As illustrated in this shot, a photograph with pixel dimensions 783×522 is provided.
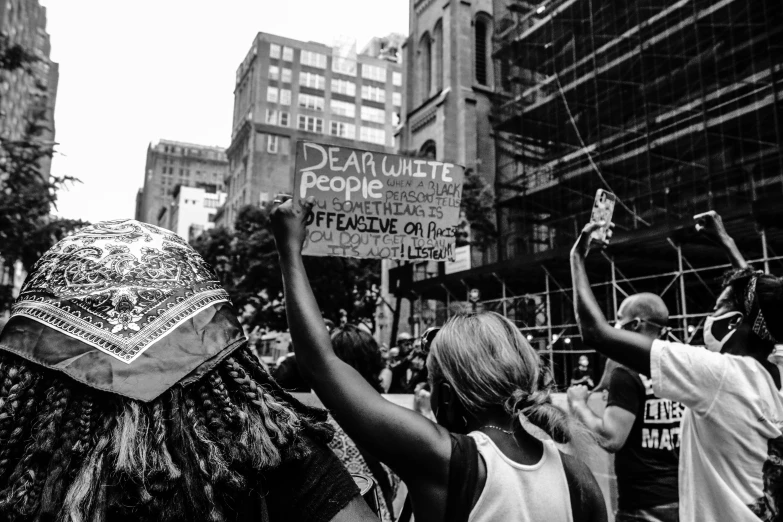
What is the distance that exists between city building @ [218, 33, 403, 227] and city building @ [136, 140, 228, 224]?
151 ft

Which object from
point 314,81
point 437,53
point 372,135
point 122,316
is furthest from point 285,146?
point 122,316

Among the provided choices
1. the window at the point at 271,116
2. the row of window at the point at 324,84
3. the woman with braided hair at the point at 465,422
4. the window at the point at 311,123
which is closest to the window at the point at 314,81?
the row of window at the point at 324,84

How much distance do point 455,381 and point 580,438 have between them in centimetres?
46

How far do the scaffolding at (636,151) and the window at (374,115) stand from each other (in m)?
50.4

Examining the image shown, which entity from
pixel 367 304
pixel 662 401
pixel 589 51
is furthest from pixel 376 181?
pixel 367 304

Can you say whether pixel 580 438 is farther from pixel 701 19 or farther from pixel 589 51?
pixel 589 51

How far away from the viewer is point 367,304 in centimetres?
3105

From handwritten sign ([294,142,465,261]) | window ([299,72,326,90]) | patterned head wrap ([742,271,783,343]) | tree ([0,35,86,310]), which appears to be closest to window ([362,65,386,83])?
window ([299,72,326,90])

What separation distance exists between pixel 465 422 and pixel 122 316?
3.64 feet

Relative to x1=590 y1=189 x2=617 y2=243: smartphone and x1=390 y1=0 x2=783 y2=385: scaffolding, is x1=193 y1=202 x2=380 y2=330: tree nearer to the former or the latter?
x1=390 y1=0 x2=783 y2=385: scaffolding

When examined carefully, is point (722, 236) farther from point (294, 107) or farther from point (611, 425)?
point (294, 107)

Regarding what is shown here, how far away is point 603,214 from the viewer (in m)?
2.92

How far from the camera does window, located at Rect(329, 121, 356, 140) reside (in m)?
76.8

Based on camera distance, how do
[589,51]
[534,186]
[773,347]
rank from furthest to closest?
[534,186], [589,51], [773,347]
